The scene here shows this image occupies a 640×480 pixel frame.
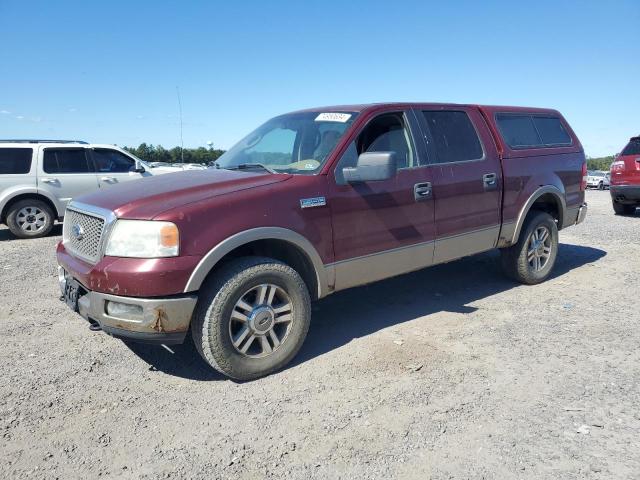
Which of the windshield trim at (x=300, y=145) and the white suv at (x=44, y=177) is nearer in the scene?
the windshield trim at (x=300, y=145)

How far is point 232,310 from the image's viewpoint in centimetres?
333

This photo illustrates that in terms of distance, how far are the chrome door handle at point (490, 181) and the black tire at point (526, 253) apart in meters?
0.85

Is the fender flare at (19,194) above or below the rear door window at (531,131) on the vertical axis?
below

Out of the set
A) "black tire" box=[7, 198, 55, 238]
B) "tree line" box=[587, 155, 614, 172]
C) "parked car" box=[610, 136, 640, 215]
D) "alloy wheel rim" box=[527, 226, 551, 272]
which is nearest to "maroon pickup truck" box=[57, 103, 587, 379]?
"alloy wheel rim" box=[527, 226, 551, 272]

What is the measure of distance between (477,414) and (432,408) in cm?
27

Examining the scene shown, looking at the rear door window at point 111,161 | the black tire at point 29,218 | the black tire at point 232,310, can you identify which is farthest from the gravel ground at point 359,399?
the rear door window at point 111,161

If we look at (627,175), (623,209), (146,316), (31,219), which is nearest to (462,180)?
(146,316)

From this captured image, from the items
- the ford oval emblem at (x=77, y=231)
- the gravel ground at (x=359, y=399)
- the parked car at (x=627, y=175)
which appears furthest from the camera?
the parked car at (x=627, y=175)

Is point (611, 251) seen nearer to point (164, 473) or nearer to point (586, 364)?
point (586, 364)

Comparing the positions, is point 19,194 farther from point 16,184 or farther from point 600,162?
point 600,162

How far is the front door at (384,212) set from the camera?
3.89 metres

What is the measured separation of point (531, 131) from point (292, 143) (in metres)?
3.01

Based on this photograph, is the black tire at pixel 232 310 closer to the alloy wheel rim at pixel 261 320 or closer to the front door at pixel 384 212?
the alloy wheel rim at pixel 261 320

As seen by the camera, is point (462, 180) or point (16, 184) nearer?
point (462, 180)
